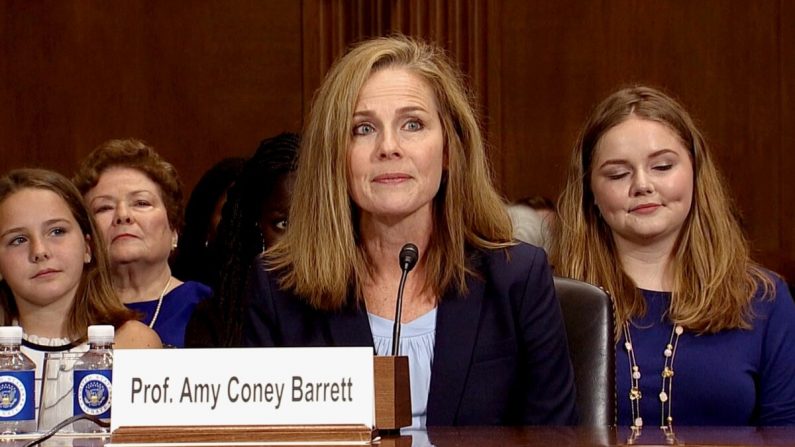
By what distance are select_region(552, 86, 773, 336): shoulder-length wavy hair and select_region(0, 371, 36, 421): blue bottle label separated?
1398 millimetres

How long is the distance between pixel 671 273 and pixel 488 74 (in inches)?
69.7

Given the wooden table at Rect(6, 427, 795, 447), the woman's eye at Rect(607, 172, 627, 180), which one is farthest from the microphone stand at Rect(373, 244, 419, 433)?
the woman's eye at Rect(607, 172, 627, 180)

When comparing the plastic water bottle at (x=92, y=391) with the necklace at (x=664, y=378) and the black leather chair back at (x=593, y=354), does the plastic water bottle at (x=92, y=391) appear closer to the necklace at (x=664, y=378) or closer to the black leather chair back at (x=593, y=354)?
the black leather chair back at (x=593, y=354)

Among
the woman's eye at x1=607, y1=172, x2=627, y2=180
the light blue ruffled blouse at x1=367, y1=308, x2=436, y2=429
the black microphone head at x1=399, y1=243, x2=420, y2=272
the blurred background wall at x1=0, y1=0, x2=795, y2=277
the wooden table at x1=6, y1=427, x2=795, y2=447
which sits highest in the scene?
the blurred background wall at x1=0, y1=0, x2=795, y2=277

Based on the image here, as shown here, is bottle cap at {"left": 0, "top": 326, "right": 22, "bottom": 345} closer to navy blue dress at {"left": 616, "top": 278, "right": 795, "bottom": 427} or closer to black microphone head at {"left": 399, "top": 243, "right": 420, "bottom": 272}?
black microphone head at {"left": 399, "top": 243, "right": 420, "bottom": 272}

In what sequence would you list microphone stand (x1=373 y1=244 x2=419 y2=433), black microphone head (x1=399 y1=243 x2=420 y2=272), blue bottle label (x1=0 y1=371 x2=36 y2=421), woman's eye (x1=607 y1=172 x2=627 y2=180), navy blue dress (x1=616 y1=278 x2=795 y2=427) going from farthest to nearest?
1. woman's eye (x1=607 y1=172 x2=627 y2=180)
2. navy blue dress (x1=616 y1=278 x2=795 y2=427)
3. black microphone head (x1=399 y1=243 x2=420 y2=272)
4. blue bottle label (x1=0 y1=371 x2=36 y2=421)
5. microphone stand (x1=373 y1=244 x2=419 y2=433)

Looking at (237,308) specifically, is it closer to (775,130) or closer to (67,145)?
(67,145)

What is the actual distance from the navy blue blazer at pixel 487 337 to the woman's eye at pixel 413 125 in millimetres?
298

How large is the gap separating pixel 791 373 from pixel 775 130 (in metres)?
2.06

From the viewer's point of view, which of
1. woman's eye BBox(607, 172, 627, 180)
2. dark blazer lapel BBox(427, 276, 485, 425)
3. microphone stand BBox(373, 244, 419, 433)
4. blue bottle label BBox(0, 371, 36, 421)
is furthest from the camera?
woman's eye BBox(607, 172, 627, 180)

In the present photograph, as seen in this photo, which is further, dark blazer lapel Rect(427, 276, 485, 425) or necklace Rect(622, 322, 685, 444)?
necklace Rect(622, 322, 685, 444)

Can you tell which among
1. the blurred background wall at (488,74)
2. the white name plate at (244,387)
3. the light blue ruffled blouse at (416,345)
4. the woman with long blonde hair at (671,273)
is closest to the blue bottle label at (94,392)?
the white name plate at (244,387)

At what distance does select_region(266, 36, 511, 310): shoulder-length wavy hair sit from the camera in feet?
7.97

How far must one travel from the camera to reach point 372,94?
246 centimetres
